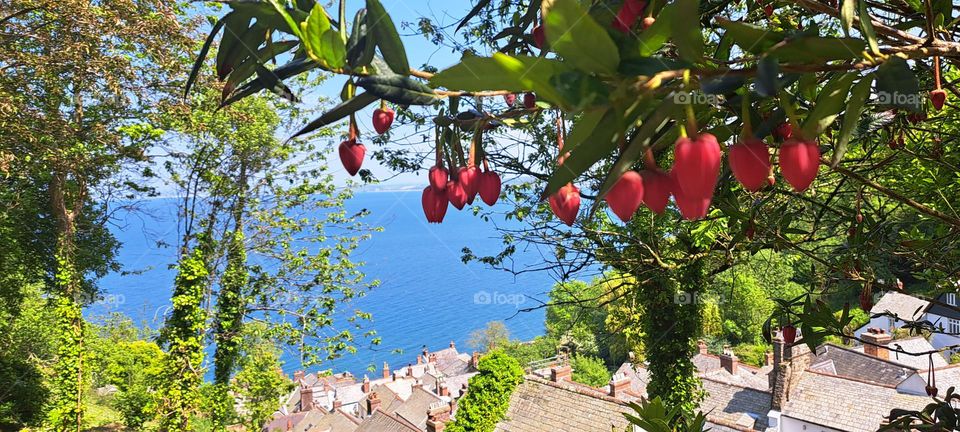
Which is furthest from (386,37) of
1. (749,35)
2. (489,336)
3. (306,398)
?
(489,336)

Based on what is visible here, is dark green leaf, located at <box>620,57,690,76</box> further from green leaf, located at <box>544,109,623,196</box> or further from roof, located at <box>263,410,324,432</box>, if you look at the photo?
roof, located at <box>263,410,324,432</box>

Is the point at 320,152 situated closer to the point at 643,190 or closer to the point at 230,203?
the point at 230,203

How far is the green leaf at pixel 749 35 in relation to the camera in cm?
46

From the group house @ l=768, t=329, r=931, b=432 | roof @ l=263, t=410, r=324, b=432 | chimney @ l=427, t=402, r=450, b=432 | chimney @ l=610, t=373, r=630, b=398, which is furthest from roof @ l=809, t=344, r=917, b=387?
roof @ l=263, t=410, r=324, b=432

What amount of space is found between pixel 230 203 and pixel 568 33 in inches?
366

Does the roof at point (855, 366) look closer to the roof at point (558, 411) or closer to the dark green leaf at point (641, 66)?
the roof at point (558, 411)

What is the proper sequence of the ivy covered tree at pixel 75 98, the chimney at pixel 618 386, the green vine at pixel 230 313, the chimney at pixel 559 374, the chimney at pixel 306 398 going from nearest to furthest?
the ivy covered tree at pixel 75 98, the green vine at pixel 230 313, the chimney at pixel 618 386, the chimney at pixel 559 374, the chimney at pixel 306 398

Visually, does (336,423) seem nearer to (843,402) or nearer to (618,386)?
(618,386)

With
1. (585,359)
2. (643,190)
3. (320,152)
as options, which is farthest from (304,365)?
(585,359)

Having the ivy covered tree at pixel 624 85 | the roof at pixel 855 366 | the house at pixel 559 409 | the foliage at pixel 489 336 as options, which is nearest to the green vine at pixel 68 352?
the house at pixel 559 409

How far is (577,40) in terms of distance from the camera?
35 cm

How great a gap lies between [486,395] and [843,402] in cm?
704

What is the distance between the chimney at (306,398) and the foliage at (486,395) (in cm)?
1352

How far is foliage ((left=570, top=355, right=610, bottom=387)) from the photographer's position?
20.5m
